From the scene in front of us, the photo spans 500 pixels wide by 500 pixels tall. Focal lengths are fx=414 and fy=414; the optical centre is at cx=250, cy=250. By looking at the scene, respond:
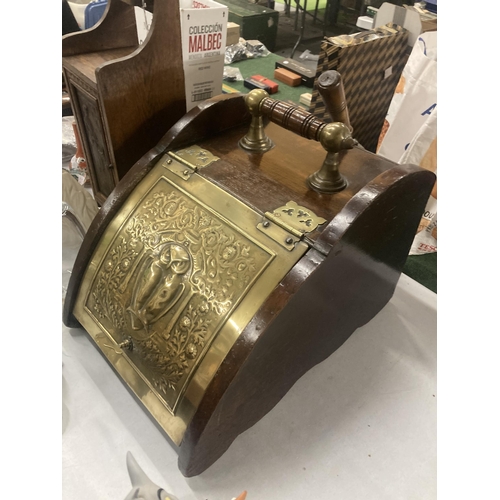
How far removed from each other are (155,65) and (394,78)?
114 centimetres

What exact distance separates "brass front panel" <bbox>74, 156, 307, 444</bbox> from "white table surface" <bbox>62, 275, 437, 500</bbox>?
0.12m

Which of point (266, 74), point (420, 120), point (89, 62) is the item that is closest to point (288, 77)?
point (266, 74)

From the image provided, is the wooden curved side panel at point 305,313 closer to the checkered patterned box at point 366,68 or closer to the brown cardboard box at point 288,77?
the checkered patterned box at point 366,68

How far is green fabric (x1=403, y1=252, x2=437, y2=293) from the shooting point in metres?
1.41

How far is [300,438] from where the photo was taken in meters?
0.95

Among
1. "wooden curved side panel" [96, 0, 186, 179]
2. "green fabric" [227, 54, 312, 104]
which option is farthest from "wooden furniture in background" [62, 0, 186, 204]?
"green fabric" [227, 54, 312, 104]

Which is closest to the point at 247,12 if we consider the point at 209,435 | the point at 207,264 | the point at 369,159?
the point at 369,159

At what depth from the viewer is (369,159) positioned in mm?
981

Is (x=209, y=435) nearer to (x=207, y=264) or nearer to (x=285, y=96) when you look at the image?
(x=207, y=264)

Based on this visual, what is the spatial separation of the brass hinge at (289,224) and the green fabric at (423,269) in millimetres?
767

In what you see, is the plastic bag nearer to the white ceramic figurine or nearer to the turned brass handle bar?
the turned brass handle bar

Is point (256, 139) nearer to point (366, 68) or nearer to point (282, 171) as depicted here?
point (282, 171)

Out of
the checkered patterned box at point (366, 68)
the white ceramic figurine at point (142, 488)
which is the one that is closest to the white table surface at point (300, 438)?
the white ceramic figurine at point (142, 488)

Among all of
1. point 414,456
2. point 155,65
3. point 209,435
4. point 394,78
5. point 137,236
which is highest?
point 155,65
